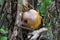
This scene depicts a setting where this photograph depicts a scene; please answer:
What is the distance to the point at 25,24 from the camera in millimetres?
1060

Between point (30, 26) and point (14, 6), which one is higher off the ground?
point (14, 6)

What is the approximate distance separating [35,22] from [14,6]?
0.24 meters

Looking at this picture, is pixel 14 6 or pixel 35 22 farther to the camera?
pixel 14 6

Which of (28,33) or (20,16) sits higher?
(20,16)

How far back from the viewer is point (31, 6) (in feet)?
3.92

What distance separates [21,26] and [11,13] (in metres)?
0.23

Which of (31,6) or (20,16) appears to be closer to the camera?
(20,16)

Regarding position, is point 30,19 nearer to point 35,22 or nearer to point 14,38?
point 35,22

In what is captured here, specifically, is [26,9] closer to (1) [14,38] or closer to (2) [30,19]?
(2) [30,19]

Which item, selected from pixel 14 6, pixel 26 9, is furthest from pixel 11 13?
pixel 26 9

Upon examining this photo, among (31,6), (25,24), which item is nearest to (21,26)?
(25,24)

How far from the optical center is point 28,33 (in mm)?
1097

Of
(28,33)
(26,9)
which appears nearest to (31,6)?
(26,9)

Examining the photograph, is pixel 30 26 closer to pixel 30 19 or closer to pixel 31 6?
pixel 30 19
